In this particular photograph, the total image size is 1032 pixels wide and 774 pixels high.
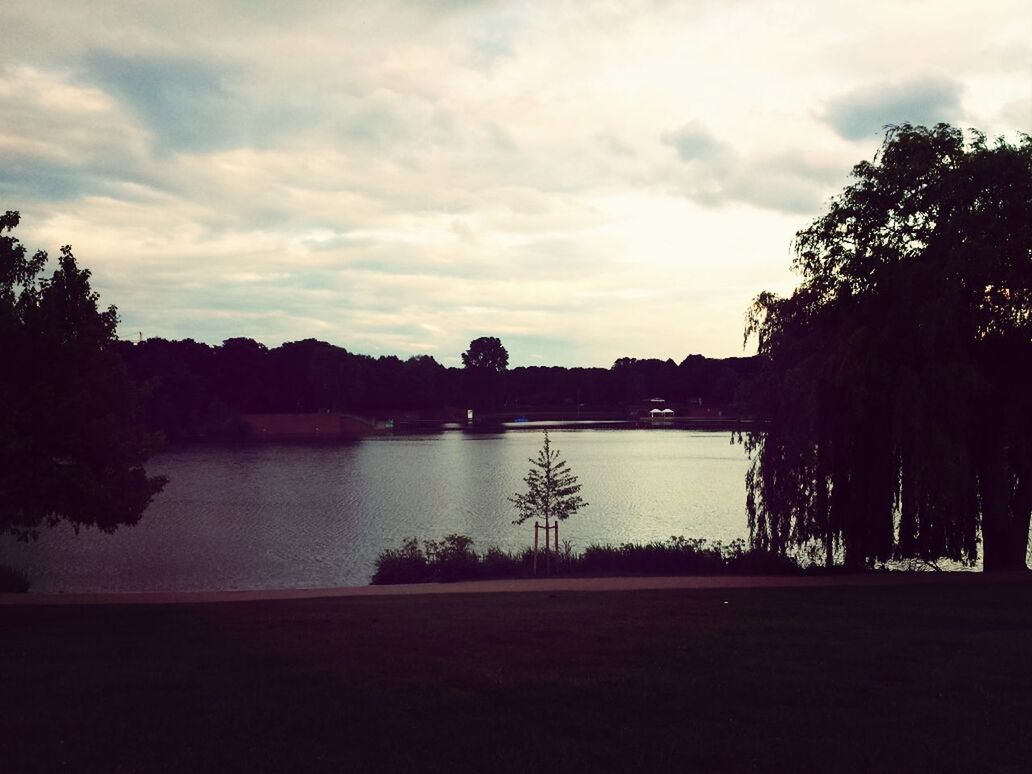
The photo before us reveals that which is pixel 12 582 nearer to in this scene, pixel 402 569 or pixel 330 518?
pixel 402 569

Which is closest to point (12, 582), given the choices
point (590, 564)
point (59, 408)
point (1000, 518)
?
point (59, 408)

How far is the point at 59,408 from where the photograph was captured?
1694 cm

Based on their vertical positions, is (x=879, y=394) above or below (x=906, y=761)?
above

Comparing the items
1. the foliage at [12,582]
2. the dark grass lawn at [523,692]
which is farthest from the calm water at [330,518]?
the dark grass lawn at [523,692]

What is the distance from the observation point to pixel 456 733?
7.99 meters

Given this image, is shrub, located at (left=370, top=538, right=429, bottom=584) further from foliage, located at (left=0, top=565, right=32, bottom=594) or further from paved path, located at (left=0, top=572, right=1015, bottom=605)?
foliage, located at (left=0, top=565, right=32, bottom=594)

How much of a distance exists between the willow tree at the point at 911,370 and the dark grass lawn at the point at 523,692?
7161 mm

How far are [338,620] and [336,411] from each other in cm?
15679

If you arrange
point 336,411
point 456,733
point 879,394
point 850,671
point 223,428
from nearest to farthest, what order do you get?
point 456,733
point 850,671
point 879,394
point 223,428
point 336,411

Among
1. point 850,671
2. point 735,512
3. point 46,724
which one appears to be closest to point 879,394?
point 850,671

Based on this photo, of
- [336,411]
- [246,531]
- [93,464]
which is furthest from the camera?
[336,411]

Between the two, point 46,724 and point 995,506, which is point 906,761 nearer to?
point 46,724

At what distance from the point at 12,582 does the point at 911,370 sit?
22.9 metres

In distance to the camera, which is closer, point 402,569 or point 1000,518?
point 1000,518
